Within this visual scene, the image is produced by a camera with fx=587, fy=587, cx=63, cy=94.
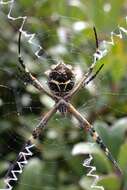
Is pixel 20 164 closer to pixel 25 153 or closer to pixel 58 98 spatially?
pixel 25 153

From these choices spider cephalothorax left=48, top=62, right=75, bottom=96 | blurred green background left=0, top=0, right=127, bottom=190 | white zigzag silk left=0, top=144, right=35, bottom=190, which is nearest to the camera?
spider cephalothorax left=48, top=62, right=75, bottom=96

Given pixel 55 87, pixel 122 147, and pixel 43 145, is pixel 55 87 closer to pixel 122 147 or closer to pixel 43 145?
pixel 122 147

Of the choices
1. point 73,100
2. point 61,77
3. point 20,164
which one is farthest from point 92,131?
point 61,77

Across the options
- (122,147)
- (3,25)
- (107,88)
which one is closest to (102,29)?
(107,88)

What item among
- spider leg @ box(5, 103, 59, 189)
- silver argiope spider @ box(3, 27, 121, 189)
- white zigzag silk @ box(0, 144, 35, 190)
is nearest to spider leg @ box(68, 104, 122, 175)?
silver argiope spider @ box(3, 27, 121, 189)

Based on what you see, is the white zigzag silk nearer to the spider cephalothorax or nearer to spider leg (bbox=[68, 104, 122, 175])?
spider leg (bbox=[68, 104, 122, 175])

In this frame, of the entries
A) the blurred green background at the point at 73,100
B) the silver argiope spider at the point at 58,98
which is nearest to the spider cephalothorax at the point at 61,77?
the silver argiope spider at the point at 58,98
